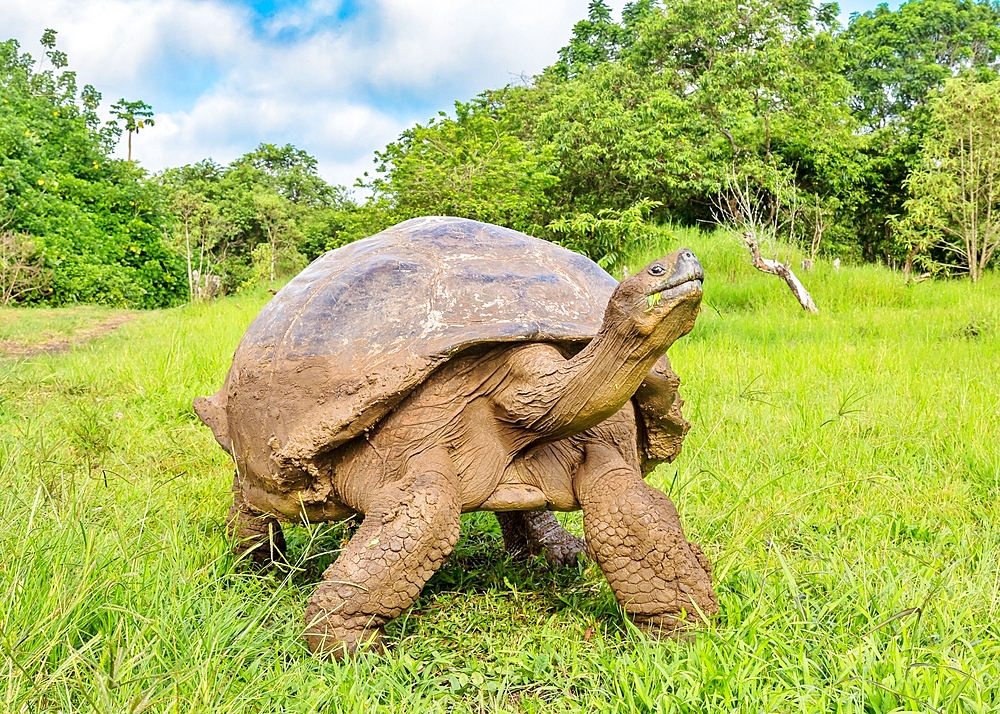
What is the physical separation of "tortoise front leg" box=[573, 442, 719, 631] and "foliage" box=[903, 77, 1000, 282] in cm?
1281

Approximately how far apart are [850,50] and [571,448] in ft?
72.7

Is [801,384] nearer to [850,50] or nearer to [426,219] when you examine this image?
[426,219]

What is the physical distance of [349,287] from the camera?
2.63m

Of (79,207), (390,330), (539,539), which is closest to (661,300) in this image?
(390,330)

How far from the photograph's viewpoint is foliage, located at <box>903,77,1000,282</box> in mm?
13500

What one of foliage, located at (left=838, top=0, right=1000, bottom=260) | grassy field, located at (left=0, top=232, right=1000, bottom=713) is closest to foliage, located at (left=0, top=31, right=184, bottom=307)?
grassy field, located at (left=0, top=232, right=1000, bottom=713)

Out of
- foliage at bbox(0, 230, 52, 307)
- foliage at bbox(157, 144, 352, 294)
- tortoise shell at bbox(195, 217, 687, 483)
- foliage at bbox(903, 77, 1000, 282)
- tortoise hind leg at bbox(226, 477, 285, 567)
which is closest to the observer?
tortoise shell at bbox(195, 217, 687, 483)

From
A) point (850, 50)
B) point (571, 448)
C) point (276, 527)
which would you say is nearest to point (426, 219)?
point (571, 448)

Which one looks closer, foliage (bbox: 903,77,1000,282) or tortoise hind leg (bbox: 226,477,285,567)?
tortoise hind leg (bbox: 226,477,285,567)

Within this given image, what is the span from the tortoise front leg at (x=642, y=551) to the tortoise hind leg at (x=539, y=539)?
0.87 metres

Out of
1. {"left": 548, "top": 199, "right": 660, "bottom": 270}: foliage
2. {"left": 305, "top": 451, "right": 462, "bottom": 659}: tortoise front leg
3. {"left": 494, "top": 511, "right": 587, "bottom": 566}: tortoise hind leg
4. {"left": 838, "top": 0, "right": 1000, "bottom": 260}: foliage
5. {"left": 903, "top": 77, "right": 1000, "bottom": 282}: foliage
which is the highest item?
{"left": 838, "top": 0, "right": 1000, "bottom": 260}: foliage

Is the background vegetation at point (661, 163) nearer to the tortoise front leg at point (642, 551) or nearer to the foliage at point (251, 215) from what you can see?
the foliage at point (251, 215)

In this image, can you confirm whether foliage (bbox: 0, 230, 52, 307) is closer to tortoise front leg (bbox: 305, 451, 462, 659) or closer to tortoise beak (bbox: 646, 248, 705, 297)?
tortoise front leg (bbox: 305, 451, 462, 659)

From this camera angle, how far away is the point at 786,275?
9.58 metres
